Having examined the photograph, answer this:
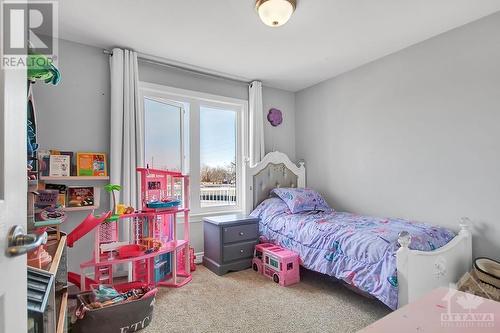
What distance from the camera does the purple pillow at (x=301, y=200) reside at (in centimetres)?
319

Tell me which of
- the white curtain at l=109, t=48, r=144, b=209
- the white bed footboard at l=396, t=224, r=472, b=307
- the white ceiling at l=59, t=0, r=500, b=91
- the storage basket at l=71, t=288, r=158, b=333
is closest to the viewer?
the storage basket at l=71, t=288, r=158, b=333

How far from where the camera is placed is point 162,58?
9.89 feet

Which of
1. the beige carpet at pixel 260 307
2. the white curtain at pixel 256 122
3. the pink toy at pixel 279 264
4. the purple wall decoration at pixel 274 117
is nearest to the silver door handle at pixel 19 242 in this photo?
the beige carpet at pixel 260 307

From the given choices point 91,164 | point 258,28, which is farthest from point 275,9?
point 91,164

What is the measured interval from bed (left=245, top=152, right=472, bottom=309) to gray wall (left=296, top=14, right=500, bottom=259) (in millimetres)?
268

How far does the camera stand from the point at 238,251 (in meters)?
3.00

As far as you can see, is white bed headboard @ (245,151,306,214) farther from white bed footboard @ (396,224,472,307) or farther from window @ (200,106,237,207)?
white bed footboard @ (396,224,472,307)

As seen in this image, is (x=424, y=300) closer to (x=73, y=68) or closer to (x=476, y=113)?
(x=476, y=113)

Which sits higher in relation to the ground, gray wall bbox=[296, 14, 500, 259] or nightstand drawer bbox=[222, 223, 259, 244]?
gray wall bbox=[296, 14, 500, 259]

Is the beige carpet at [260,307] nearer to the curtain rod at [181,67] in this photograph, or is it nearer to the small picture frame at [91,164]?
the small picture frame at [91,164]

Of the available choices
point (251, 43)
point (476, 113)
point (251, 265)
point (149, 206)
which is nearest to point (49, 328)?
point (149, 206)

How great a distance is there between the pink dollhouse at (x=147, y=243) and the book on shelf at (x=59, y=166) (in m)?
0.65

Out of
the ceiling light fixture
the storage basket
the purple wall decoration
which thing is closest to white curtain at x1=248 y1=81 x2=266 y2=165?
the purple wall decoration

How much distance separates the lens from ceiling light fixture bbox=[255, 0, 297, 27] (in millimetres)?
1937
